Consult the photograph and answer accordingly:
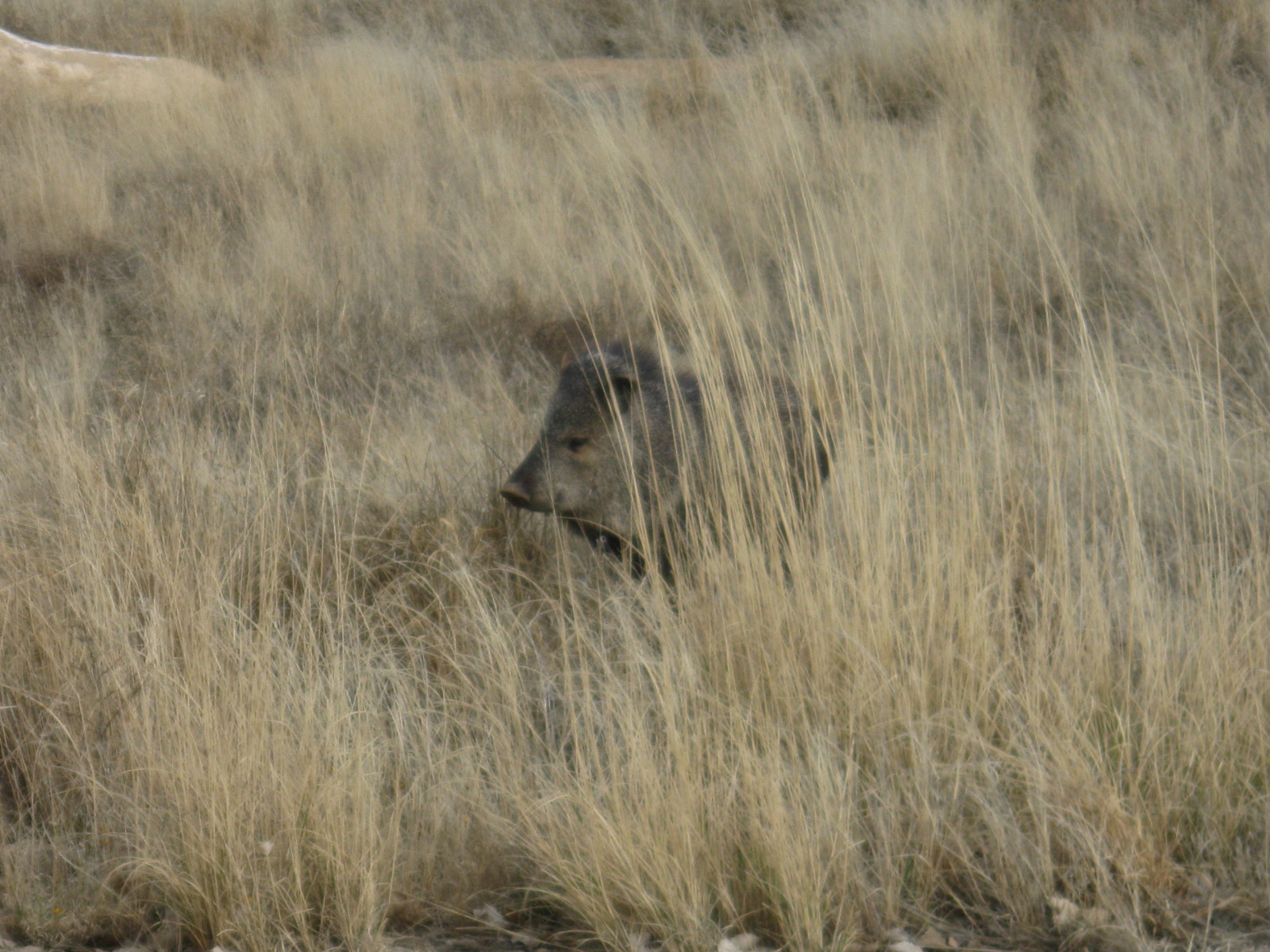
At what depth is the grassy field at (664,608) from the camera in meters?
2.35

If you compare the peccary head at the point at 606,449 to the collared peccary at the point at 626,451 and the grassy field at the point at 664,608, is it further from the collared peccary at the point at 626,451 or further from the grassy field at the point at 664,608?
the grassy field at the point at 664,608

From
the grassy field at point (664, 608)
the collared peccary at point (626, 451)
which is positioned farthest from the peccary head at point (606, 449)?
the grassy field at point (664, 608)

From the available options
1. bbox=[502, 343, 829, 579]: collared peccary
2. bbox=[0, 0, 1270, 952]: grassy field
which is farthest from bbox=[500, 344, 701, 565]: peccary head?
bbox=[0, 0, 1270, 952]: grassy field

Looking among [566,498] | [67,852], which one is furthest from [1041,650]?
[67,852]

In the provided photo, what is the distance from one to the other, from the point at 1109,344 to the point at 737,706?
1.41 meters

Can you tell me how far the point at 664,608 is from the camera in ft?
9.29

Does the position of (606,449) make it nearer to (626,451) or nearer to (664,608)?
(626,451)

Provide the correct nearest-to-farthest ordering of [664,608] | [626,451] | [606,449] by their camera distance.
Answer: [664,608] → [626,451] → [606,449]

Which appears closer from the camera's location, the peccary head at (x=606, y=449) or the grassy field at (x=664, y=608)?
the grassy field at (x=664, y=608)

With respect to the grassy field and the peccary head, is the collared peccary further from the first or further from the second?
the grassy field

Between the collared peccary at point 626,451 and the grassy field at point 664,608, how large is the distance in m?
0.17

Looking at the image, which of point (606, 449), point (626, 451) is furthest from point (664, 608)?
point (606, 449)

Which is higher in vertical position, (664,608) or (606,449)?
(606,449)

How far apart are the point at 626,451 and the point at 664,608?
1.84ft
